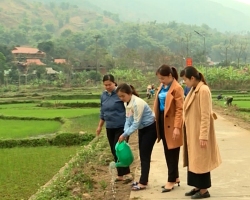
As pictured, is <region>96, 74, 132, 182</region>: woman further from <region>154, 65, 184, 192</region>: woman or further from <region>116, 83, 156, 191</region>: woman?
<region>154, 65, 184, 192</region>: woman

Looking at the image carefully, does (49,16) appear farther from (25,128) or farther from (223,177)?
(223,177)

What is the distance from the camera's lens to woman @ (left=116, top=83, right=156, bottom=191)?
18.1 ft

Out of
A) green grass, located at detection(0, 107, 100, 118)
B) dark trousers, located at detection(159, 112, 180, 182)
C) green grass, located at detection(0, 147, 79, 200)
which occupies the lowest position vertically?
green grass, located at detection(0, 107, 100, 118)

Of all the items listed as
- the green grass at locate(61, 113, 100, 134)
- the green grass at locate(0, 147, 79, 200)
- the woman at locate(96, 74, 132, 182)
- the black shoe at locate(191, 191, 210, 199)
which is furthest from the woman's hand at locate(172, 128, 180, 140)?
the green grass at locate(61, 113, 100, 134)

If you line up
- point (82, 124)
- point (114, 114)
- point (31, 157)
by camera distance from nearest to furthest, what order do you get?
point (114, 114) → point (31, 157) → point (82, 124)

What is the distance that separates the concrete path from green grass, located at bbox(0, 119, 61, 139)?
7651 mm

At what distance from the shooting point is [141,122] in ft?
18.4

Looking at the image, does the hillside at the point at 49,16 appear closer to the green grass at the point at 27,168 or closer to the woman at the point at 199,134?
the green grass at the point at 27,168

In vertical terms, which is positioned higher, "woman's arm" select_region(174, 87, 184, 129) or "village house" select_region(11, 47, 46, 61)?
"village house" select_region(11, 47, 46, 61)

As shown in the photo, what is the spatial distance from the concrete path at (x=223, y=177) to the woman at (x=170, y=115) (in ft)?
0.70

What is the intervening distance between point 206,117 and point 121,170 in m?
1.85

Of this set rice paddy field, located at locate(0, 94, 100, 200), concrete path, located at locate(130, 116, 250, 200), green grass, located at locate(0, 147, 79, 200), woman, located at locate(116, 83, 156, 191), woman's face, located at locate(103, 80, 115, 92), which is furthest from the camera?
rice paddy field, located at locate(0, 94, 100, 200)

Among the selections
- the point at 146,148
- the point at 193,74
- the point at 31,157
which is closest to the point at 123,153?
the point at 146,148

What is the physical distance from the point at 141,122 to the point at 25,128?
483 inches
